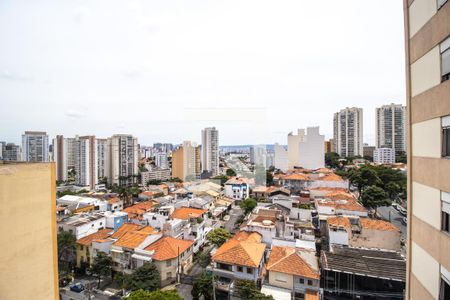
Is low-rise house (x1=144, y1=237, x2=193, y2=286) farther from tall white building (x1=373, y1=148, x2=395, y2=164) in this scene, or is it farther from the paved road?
tall white building (x1=373, y1=148, x2=395, y2=164)

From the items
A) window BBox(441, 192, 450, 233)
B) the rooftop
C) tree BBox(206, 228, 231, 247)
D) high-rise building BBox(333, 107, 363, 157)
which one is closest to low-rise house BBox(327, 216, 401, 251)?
the rooftop

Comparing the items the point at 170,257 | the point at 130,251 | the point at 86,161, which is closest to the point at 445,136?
the point at 170,257

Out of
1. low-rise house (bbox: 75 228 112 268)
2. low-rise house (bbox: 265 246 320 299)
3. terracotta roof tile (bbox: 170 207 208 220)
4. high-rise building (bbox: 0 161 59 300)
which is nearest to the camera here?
high-rise building (bbox: 0 161 59 300)

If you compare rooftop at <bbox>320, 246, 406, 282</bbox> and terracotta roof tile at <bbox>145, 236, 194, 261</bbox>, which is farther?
terracotta roof tile at <bbox>145, 236, 194, 261</bbox>

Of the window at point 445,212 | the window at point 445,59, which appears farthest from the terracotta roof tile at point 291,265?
the window at point 445,59

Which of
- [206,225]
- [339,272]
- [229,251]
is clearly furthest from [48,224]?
[206,225]

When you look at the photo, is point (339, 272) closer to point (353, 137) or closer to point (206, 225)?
point (206, 225)

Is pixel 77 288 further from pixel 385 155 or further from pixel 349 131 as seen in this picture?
pixel 385 155
